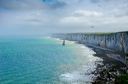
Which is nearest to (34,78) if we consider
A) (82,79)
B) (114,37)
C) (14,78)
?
(14,78)

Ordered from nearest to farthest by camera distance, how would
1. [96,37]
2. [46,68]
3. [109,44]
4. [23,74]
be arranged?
1. [23,74]
2. [46,68]
3. [109,44]
4. [96,37]

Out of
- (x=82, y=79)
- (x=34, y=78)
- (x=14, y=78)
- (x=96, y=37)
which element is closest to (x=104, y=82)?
(x=82, y=79)

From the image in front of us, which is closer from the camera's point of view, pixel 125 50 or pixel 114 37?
pixel 125 50

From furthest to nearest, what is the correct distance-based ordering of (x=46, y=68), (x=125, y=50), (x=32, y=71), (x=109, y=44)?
(x=109, y=44), (x=125, y=50), (x=46, y=68), (x=32, y=71)

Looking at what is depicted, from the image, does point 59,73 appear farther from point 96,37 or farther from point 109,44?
point 96,37

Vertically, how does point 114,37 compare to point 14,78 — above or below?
above

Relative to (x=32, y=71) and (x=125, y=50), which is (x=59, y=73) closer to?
(x=32, y=71)

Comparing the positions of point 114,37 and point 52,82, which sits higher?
point 114,37

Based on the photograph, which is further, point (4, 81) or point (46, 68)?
point (46, 68)

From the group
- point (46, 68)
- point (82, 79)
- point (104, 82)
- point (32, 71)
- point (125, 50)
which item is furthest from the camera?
point (125, 50)
